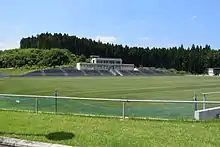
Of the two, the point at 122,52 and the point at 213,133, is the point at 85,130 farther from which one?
the point at 122,52

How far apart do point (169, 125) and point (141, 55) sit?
134 metres

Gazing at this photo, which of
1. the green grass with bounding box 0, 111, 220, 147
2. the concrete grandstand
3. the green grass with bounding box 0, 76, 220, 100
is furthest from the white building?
the green grass with bounding box 0, 111, 220, 147

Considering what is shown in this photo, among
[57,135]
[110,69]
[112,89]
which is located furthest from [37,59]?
[57,135]

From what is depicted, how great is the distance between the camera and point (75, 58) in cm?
13662

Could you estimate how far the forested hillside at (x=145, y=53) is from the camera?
133 m

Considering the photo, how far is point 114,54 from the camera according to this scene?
5645 inches

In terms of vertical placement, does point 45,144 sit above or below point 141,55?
below

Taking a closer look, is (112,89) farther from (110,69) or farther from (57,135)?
(110,69)

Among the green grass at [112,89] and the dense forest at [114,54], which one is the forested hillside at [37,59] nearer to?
the dense forest at [114,54]

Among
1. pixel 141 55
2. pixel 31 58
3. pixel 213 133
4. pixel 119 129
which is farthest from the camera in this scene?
pixel 141 55

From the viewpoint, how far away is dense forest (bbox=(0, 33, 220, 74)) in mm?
129750

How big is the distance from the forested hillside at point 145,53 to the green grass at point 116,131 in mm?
128696

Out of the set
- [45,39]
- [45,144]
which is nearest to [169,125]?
[45,144]

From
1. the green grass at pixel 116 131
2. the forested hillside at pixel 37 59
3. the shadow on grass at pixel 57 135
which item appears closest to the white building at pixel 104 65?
the forested hillside at pixel 37 59
